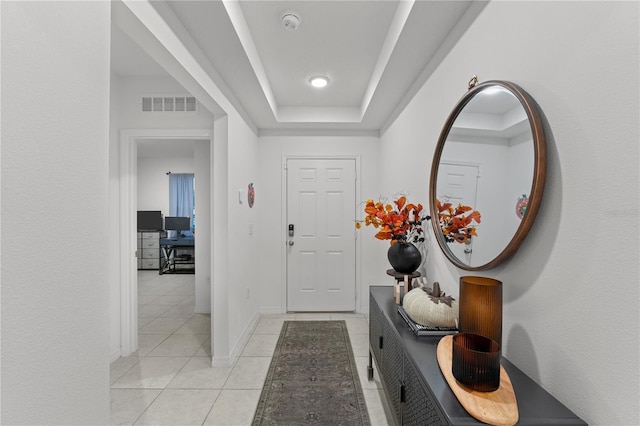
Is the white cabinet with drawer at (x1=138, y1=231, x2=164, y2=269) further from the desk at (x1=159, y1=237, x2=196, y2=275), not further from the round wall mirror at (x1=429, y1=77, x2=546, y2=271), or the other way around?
the round wall mirror at (x1=429, y1=77, x2=546, y2=271)

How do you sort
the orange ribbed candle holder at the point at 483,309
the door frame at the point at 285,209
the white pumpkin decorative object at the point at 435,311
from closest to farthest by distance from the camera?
1. the orange ribbed candle holder at the point at 483,309
2. the white pumpkin decorative object at the point at 435,311
3. the door frame at the point at 285,209

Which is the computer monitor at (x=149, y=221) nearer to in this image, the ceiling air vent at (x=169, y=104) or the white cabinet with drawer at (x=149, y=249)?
the white cabinet with drawer at (x=149, y=249)

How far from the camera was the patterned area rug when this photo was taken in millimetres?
1876

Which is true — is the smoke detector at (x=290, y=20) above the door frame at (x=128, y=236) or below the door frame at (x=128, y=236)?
above

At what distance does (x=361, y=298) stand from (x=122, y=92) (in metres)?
3.44

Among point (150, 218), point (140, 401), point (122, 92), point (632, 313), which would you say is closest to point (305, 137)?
point (122, 92)

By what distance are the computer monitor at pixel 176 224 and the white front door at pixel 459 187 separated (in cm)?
606

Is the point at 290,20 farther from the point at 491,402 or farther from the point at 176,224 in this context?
the point at 176,224

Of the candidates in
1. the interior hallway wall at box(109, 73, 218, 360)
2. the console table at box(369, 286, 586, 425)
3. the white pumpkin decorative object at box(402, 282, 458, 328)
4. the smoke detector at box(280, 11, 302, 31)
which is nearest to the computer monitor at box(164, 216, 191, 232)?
the interior hallway wall at box(109, 73, 218, 360)

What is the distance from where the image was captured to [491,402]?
0.85 meters

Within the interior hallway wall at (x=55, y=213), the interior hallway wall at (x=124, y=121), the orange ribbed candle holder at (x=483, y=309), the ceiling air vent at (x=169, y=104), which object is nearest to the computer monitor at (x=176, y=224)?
the interior hallway wall at (x=124, y=121)

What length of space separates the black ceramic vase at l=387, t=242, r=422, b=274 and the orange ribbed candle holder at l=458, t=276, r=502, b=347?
0.76 meters

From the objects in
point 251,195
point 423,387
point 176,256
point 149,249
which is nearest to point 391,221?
point 423,387

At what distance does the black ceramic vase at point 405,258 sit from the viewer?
1.88 meters
